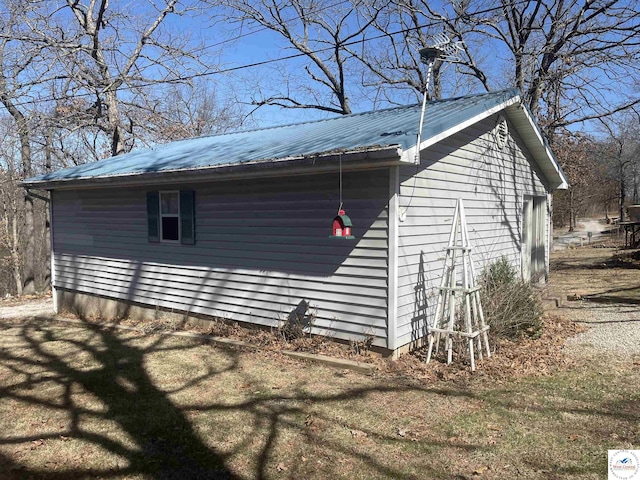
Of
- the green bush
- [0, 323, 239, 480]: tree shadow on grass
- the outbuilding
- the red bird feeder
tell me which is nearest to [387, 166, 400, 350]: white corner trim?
the outbuilding

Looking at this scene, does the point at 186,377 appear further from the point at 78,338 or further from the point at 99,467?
the point at 78,338

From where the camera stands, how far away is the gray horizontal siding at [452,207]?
5961mm

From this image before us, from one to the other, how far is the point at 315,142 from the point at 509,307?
133 inches

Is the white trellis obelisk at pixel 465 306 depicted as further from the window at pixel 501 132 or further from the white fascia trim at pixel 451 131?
the window at pixel 501 132

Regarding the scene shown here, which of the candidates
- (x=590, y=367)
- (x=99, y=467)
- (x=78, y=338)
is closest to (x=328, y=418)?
(x=99, y=467)

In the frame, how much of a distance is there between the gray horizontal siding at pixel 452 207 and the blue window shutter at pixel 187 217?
3696mm

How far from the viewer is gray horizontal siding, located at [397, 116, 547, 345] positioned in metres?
5.96

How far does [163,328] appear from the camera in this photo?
7.97 meters

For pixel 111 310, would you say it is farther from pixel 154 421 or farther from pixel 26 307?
pixel 154 421

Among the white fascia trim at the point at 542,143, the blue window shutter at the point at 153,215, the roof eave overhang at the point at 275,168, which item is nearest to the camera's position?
the roof eave overhang at the point at 275,168

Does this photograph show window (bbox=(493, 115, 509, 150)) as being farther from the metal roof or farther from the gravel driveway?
the gravel driveway

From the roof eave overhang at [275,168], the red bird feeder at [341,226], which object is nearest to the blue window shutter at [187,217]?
the roof eave overhang at [275,168]

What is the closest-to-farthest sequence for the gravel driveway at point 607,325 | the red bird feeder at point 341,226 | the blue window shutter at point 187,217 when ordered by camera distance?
the red bird feeder at point 341,226, the gravel driveway at point 607,325, the blue window shutter at point 187,217

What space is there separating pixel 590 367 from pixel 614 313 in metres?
3.55
